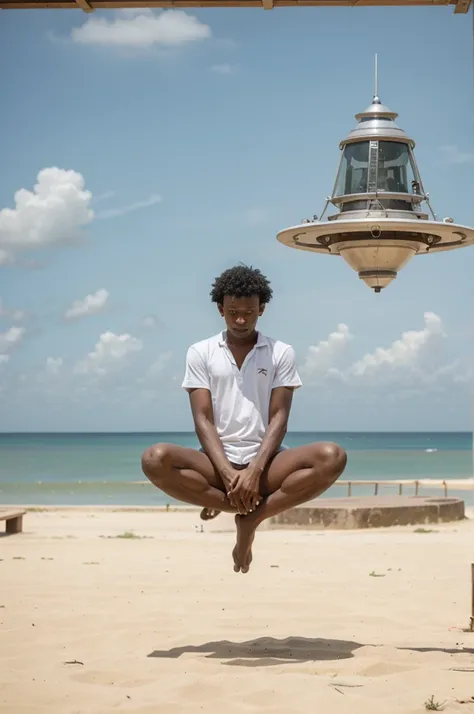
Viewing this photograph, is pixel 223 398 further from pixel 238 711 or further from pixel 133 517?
pixel 133 517

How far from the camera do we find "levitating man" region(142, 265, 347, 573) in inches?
192

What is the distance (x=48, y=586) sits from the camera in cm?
770

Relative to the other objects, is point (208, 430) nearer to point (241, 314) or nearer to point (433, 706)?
point (241, 314)

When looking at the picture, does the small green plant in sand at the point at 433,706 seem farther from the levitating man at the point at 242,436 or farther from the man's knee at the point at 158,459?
the man's knee at the point at 158,459

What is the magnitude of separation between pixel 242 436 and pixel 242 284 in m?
0.70

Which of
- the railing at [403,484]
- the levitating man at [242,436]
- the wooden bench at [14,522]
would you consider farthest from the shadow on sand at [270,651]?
the railing at [403,484]

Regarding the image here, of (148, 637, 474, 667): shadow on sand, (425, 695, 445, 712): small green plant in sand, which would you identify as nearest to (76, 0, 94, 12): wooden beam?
(148, 637, 474, 667): shadow on sand

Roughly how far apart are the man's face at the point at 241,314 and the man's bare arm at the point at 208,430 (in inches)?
12.6

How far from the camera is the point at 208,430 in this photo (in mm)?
4949

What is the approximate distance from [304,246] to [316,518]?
7596 millimetres

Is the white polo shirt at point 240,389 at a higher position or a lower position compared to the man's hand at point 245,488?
higher

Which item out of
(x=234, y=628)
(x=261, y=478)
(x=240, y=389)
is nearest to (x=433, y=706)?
(x=261, y=478)

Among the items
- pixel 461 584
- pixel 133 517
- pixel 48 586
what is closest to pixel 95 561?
pixel 48 586

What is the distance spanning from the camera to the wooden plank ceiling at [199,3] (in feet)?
14.1
